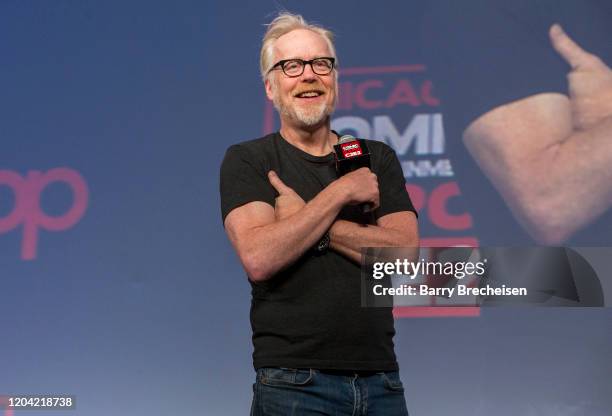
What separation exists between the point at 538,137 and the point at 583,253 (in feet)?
4.90

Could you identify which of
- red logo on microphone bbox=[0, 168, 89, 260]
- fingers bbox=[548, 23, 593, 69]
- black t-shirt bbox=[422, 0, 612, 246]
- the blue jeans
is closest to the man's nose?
the blue jeans

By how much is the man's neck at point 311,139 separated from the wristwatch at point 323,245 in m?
0.26

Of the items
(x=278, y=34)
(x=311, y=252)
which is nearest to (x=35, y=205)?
(x=278, y=34)

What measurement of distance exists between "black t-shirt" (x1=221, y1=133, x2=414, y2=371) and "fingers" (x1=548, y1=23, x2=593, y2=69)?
6.32 feet

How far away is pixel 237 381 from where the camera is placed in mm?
3236

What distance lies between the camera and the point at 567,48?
3213 millimetres

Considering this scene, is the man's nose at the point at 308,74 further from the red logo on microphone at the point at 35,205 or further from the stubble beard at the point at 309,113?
the red logo on microphone at the point at 35,205

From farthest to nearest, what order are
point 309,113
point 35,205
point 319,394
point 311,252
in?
point 35,205, point 309,113, point 311,252, point 319,394

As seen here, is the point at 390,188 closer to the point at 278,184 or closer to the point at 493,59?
the point at 278,184

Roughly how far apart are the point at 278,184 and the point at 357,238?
0.72ft

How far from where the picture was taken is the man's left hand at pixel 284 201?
5.41 feet

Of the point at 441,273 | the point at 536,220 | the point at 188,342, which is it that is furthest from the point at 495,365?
the point at 441,273

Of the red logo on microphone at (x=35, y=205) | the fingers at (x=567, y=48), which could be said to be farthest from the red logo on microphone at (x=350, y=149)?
the red logo on microphone at (x=35, y=205)

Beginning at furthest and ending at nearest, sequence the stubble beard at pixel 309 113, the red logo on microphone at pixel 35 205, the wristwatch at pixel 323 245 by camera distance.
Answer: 1. the red logo on microphone at pixel 35 205
2. the stubble beard at pixel 309 113
3. the wristwatch at pixel 323 245
